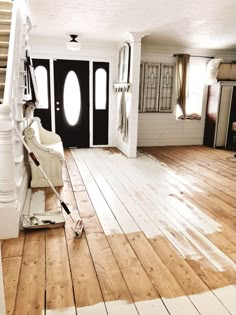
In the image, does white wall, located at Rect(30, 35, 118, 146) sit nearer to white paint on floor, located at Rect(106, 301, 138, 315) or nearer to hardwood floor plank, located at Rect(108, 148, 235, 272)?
hardwood floor plank, located at Rect(108, 148, 235, 272)

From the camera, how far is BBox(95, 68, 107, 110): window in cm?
666

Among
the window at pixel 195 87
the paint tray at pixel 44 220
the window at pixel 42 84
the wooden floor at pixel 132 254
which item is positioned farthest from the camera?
the window at pixel 195 87

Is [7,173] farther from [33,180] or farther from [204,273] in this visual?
[204,273]

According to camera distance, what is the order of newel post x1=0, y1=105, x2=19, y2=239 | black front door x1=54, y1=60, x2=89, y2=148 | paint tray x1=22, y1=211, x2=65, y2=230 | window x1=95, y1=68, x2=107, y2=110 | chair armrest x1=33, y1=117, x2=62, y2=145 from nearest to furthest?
newel post x1=0, y1=105, x2=19, y2=239 → paint tray x1=22, y1=211, x2=65, y2=230 → chair armrest x1=33, y1=117, x2=62, y2=145 → black front door x1=54, y1=60, x2=89, y2=148 → window x1=95, y1=68, x2=107, y2=110

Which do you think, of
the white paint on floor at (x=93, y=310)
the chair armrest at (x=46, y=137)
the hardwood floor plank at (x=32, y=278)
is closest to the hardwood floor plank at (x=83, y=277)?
the white paint on floor at (x=93, y=310)

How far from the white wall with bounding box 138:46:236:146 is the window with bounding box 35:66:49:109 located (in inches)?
94.7

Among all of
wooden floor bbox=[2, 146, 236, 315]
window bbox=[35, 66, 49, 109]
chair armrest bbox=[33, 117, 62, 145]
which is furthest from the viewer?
window bbox=[35, 66, 49, 109]

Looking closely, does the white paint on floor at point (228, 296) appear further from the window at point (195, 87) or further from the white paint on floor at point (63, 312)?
the window at point (195, 87)

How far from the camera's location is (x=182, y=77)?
6.95 metres

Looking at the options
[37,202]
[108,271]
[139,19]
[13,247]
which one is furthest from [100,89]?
[108,271]

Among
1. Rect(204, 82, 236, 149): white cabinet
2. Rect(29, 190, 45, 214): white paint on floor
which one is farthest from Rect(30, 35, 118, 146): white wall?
Rect(29, 190, 45, 214): white paint on floor

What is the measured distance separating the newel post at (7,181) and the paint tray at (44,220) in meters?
0.19

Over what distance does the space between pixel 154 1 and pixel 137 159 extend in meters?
3.08

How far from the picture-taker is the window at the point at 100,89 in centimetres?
666
